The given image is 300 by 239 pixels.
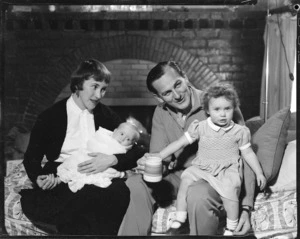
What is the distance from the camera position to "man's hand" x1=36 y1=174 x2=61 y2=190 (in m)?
1.94

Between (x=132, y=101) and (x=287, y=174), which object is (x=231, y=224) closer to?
(x=287, y=174)

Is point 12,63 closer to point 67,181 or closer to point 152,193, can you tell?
point 67,181

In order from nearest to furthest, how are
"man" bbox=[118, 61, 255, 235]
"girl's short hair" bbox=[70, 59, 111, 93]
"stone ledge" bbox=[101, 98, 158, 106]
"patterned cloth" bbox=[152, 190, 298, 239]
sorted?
"man" bbox=[118, 61, 255, 235], "patterned cloth" bbox=[152, 190, 298, 239], "girl's short hair" bbox=[70, 59, 111, 93], "stone ledge" bbox=[101, 98, 158, 106]

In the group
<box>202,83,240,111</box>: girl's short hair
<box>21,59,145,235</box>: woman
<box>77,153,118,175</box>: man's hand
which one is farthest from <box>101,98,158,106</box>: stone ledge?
<box>202,83,240,111</box>: girl's short hair

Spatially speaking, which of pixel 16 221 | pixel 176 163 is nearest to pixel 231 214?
pixel 176 163

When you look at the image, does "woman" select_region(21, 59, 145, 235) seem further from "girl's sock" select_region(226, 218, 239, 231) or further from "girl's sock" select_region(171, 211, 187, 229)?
"girl's sock" select_region(226, 218, 239, 231)

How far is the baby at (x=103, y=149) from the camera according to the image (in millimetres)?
1920

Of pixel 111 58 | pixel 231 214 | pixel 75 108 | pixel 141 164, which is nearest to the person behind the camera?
pixel 231 214

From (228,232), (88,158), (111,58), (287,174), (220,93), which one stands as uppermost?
(111,58)

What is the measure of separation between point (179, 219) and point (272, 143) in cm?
55

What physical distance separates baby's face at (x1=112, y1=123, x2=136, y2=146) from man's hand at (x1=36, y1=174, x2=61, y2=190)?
0.33 m

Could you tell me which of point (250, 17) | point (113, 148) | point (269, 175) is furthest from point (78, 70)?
point (250, 17)

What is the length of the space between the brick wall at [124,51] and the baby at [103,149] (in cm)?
38

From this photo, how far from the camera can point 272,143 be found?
1.93 metres
